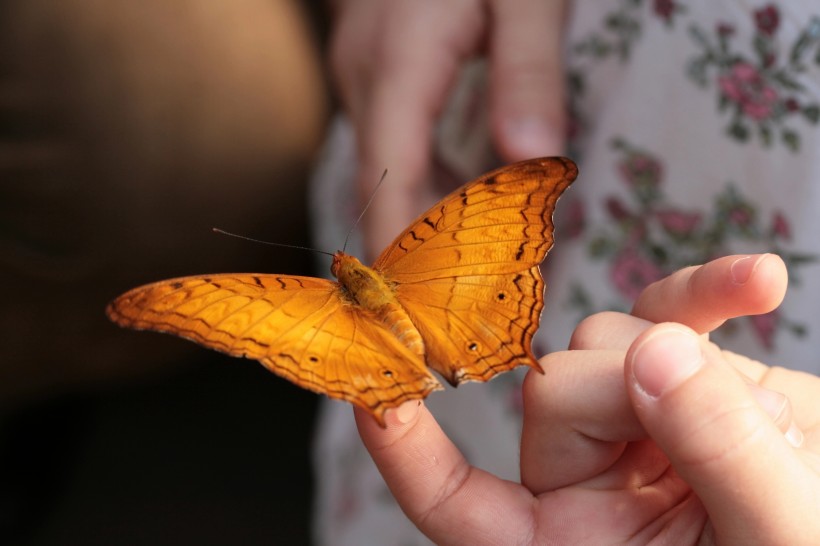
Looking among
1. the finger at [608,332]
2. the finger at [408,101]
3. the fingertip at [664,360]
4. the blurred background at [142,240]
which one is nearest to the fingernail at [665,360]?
the fingertip at [664,360]

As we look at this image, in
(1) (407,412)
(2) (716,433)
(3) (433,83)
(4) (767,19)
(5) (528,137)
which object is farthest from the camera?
(3) (433,83)

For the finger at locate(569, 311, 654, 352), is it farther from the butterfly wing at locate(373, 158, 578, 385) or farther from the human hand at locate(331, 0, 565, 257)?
the human hand at locate(331, 0, 565, 257)

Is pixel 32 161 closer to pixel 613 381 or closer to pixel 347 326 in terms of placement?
pixel 347 326

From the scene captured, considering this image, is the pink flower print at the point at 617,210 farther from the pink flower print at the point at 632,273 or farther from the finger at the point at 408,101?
the finger at the point at 408,101

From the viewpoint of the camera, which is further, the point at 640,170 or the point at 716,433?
the point at 640,170

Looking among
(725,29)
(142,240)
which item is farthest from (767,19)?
(142,240)

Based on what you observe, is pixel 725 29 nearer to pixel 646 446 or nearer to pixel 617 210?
pixel 617 210

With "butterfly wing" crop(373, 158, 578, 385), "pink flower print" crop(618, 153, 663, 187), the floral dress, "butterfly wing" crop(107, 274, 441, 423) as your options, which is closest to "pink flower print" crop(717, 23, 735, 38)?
the floral dress
